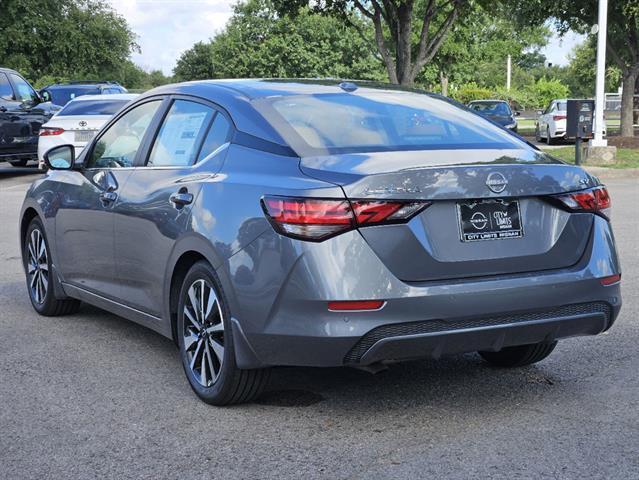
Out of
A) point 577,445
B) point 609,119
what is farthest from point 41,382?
point 609,119

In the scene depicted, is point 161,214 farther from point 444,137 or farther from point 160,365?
point 444,137

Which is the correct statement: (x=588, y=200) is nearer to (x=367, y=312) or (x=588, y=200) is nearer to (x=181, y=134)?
(x=367, y=312)

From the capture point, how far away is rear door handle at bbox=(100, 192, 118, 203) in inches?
224

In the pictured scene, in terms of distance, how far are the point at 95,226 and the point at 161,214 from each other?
3.33ft

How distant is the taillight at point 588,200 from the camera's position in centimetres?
448

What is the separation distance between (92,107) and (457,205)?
14948 millimetres

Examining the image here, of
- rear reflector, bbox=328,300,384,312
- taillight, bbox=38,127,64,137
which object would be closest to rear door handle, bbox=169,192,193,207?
rear reflector, bbox=328,300,384,312

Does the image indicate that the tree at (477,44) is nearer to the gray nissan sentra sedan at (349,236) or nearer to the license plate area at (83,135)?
the license plate area at (83,135)

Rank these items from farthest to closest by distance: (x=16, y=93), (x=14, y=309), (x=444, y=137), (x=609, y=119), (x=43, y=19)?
(x=609, y=119)
(x=43, y=19)
(x=16, y=93)
(x=14, y=309)
(x=444, y=137)

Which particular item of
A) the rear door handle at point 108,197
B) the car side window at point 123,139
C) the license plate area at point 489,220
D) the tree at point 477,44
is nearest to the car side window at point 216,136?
the car side window at point 123,139

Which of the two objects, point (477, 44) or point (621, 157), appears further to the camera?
point (477, 44)

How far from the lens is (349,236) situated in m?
4.07

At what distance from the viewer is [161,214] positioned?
16.6 feet

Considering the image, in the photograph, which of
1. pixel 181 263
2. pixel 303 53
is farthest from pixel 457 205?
pixel 303 53
